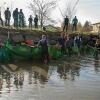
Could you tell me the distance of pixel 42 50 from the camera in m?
24.7

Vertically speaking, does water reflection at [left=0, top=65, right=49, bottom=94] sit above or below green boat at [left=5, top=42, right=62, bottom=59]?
below

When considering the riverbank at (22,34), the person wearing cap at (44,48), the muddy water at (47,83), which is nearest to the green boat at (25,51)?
the person wearing cap at (44,48)

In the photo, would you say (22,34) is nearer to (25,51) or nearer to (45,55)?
(25,51)

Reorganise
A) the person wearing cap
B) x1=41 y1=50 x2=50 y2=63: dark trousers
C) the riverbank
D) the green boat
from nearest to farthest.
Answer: the person wearing cap → the green boat → x1=41 y1=50 x2=50 y2=63: dark trousers → the riverbank

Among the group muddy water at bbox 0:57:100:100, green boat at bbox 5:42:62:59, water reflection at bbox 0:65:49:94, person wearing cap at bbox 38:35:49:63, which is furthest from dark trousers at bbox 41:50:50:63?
water reflection at bbox 0:65:49:94

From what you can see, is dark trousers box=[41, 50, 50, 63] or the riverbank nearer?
dark trousers box=[41, 50, 50, 63]

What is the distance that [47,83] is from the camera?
16.0 m

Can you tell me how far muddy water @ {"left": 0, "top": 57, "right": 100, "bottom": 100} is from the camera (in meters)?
13.2

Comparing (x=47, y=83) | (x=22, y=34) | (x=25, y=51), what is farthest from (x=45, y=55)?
(x=22, y=34)

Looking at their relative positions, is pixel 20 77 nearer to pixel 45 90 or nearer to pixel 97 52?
pixel 45 90

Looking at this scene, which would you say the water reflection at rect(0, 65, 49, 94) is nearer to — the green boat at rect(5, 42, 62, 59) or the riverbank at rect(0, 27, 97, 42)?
the green boat at rect(5, 42, 62, 59)

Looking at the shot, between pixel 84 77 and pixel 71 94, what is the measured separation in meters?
4.79

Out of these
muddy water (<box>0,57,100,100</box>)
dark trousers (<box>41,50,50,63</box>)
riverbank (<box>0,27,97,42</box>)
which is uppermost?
riverbank (<box>0,27,97,42</box>)

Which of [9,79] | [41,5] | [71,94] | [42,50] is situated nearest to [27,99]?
[71,94]
